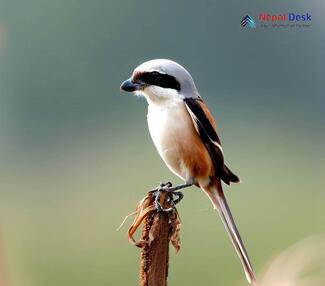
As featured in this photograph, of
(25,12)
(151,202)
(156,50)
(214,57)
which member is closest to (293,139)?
(214,57)

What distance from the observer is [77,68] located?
4.18ft

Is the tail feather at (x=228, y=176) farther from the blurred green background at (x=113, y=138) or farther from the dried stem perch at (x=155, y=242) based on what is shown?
the dried stem perch at (x=155, y=242)

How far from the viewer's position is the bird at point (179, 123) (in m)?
1.07

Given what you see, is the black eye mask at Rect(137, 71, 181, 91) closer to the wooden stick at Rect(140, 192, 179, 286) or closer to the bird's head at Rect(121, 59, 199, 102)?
the bird's head at Rect(121, 59, 199, 102)

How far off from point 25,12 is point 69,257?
0.63 m

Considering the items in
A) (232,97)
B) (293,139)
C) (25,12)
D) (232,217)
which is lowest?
(232,217)

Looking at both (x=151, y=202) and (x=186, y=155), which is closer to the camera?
(x=151, y=202)

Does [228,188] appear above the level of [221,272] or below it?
above

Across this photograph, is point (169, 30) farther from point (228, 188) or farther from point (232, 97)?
point (228, 188)

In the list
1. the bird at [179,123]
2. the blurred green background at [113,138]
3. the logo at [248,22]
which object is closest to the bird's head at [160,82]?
the bird at [179,123]

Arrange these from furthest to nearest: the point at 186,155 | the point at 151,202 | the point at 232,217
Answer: the point at 232,217 < the point at 186,155 < the point at 151,202

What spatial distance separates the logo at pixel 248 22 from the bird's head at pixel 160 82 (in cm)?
29

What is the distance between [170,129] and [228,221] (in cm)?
28

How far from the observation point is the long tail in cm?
114
